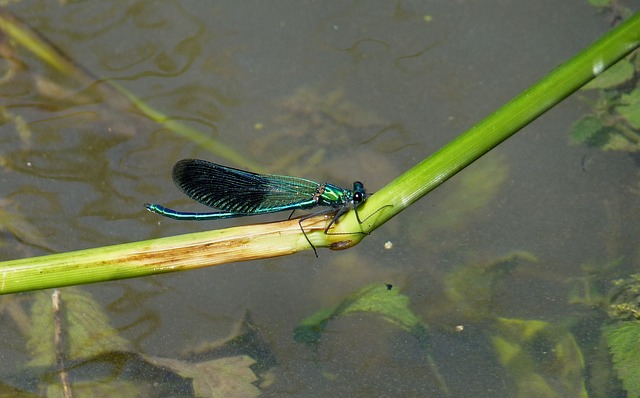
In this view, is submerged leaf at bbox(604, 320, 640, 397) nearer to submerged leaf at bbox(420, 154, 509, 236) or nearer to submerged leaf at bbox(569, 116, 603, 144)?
submerged leaf at bbox(420, 154, 509, 236)

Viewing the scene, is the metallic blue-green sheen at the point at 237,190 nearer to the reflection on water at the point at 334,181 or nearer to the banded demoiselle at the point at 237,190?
the banded demoiselle at the point at 237,190

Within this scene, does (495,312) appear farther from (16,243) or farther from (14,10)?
(14,10)

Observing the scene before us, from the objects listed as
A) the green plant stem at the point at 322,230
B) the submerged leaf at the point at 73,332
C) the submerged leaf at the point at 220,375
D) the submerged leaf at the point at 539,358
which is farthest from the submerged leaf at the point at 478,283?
the submerged leaf at the point at 73,332

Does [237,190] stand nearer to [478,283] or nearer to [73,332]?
[73,332]

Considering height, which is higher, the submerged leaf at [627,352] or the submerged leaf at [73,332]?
the submerged leaf at [627,352]

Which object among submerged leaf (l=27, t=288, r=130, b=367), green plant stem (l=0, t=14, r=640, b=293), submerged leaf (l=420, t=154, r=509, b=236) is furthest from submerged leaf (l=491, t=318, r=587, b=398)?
submerged leaf (l=27, t=288, r=130, b=367)

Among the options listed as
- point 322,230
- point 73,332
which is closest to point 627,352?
point 322,230

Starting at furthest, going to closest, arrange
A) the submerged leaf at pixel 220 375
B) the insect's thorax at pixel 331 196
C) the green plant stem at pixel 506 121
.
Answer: the submerged leaf at pixel 220 375 < the insect's thorax at pixel 331 196 < the green plant stem at pixel 506 121

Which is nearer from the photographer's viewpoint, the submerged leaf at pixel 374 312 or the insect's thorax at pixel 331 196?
the insect's thorax at pixel 331 196
